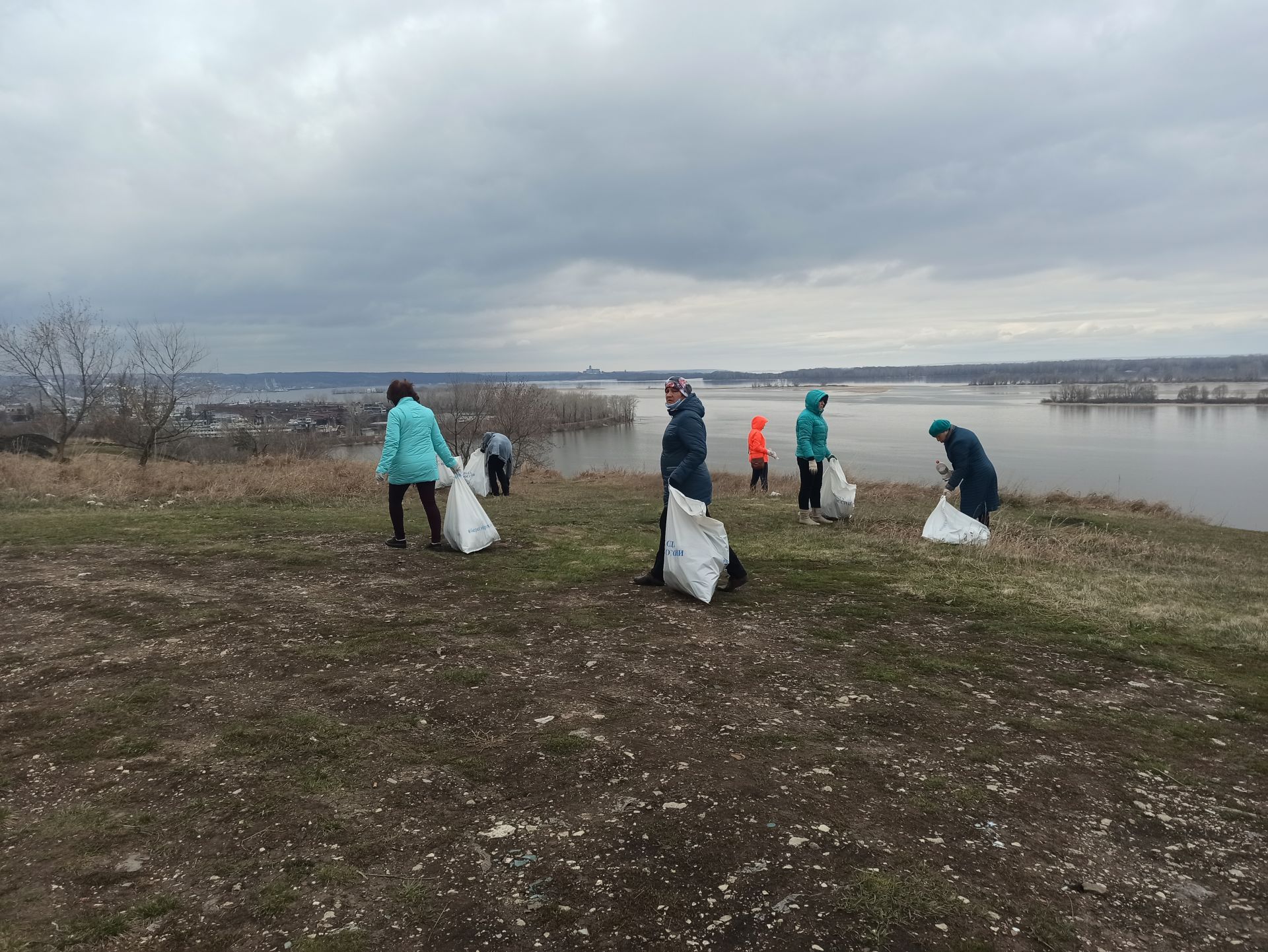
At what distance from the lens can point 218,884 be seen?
87.6 inches

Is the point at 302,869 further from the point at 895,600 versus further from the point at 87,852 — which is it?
the point at 895,600

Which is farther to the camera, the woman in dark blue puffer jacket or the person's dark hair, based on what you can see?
the person's dark hair

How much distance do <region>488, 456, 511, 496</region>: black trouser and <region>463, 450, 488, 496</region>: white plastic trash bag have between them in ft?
0.60

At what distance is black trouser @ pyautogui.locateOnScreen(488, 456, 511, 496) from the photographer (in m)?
14.1

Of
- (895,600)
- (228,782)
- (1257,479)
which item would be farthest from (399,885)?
(1257,479)

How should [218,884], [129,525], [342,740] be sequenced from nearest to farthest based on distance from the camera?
[218,884]
[342,740]
[129,525]

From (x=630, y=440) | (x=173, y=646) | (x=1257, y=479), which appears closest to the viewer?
(x=173, y=646)

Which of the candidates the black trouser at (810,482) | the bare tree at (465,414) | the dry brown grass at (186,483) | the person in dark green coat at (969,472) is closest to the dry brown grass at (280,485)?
the dry brown grass at (186,483)

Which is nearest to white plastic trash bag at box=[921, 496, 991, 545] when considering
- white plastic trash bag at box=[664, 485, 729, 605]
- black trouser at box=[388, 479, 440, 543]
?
white plastic trash bag at box=[664, 485, 729, 605]

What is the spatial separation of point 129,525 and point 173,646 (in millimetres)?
5332

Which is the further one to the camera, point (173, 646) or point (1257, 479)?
point (1257, 479)

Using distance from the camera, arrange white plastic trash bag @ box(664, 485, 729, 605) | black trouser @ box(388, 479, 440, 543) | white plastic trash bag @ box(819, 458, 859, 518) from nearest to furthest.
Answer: white plastic trash bag @ box(664, 485, 729, 605), black trouser @ box(388, 479, 440, 543), white plastic trash bag @ box(819, 458, 859, 518)

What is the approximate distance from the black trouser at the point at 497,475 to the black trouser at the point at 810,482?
6.40m

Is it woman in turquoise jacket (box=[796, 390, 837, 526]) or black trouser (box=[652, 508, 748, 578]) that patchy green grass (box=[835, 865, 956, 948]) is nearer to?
black trouser (box=[652, 508, 748, 578])
